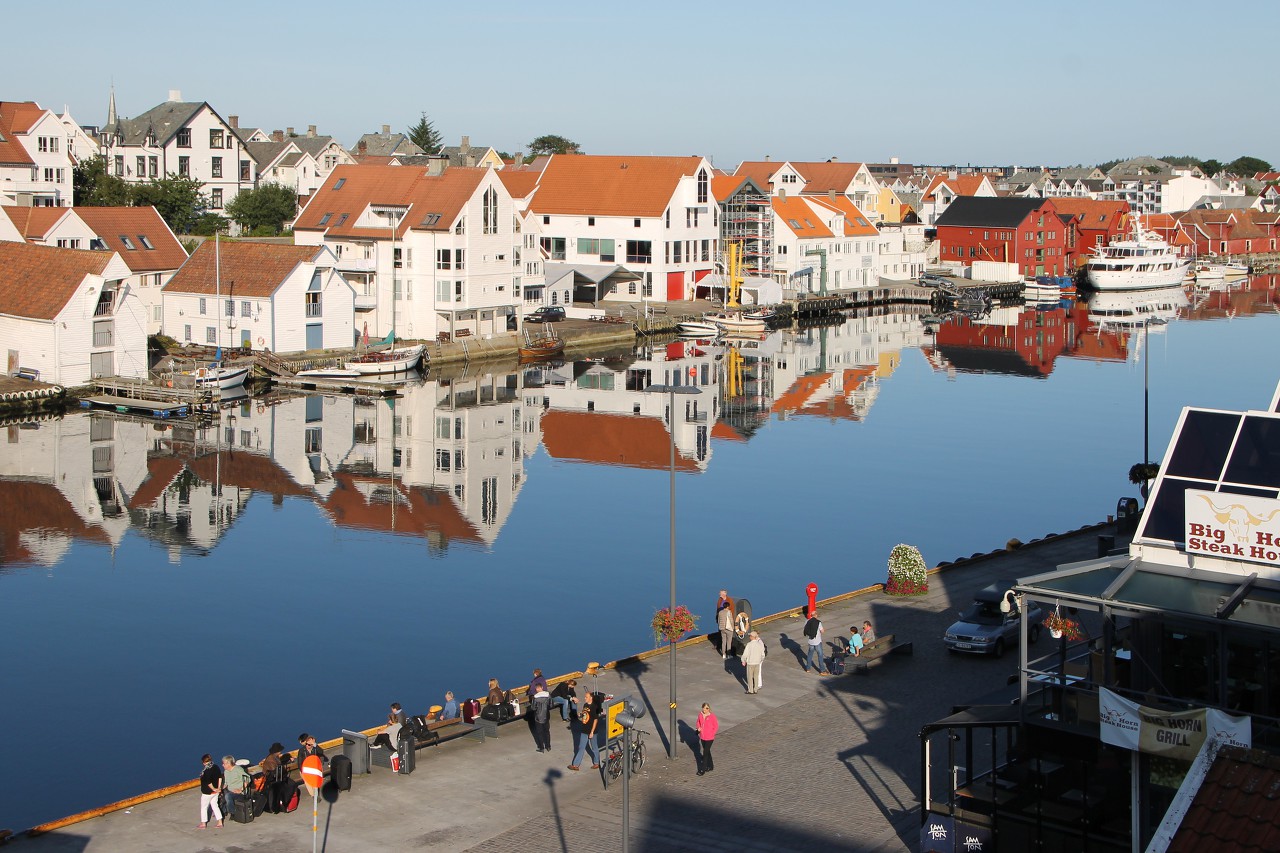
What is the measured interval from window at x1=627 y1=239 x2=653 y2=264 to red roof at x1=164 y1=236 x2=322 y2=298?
30.7 m

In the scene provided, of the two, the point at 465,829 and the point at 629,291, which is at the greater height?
the point at 629,291

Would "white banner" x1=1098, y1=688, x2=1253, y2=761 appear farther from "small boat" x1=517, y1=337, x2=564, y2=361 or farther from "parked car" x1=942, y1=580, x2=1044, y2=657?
"small boat" x1=517, y1=337, x2=564, y2=361

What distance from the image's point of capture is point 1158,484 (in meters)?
21.5

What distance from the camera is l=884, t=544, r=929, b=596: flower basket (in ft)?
110

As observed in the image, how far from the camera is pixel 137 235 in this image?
78.5 m

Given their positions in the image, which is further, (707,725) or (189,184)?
(189,184)

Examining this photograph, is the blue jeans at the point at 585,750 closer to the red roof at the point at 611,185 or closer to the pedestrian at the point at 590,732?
the pedestrian at the point at 590,732

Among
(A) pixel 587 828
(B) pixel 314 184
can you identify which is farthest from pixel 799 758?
(B) pixel 314 184

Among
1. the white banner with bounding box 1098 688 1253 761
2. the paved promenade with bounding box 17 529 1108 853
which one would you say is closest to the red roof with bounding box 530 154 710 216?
the paved promenade with bounding box 17 529 1108 853

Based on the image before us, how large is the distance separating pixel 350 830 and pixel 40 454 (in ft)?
126

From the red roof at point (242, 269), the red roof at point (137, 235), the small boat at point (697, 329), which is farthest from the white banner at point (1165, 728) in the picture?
the small boat at point (697, 329)

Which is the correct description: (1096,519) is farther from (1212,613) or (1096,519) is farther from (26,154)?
(26,154)

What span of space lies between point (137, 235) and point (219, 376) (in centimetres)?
1549

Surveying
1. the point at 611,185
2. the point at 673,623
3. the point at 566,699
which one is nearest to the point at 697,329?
the point at 611,185
